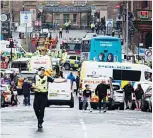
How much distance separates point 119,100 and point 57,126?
50.7 ft

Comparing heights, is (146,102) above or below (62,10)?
below

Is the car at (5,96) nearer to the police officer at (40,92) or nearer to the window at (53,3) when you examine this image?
the police officer at (40,92)

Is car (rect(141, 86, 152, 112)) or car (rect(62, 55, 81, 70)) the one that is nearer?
car (rect(141, 86, 152, 112))

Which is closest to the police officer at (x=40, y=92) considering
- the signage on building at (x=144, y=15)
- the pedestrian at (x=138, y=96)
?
the pedestrian at (x=138, y=96)

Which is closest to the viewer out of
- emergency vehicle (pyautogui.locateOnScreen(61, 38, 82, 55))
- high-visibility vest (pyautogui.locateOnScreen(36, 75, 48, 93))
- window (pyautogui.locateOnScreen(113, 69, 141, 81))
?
high-visibility vest (pyautogui.locateOnScreen(36, 75, 48, 93))

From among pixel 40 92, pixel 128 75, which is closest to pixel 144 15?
pixel 128 75

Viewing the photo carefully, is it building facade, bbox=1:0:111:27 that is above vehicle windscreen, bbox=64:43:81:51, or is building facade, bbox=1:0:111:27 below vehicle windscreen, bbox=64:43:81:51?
above

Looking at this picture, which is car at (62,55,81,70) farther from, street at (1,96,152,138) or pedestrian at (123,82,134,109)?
street at (1,96,152,138)

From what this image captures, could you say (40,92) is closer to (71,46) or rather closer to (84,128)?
(84,128)

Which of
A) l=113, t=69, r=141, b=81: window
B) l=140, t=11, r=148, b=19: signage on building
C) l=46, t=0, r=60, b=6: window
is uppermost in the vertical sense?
l=46, t=0, r=60, b=6: window

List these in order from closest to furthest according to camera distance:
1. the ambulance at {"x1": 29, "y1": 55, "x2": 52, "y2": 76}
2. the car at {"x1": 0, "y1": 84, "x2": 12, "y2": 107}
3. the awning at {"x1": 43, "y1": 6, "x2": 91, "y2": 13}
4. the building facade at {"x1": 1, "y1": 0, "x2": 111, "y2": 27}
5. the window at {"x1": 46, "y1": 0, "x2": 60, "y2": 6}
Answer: the car at {"x1": 0, "y1": 84, "x2": 12, "y2": 107}, the ambulance at {"x1": 29, "y1": 55, "x2": 52, "y2": 76}, the building facade at {"x1": 1, "y1": 0, "x2": 111, "y2": 27}, the awning at {"x1": 43, "y1": 6, "x2": 91, "y2": 13}, the window at {"x1": 46, "y1": 0, "x2": 60, "y2": 6}

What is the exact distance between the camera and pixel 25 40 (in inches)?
3794

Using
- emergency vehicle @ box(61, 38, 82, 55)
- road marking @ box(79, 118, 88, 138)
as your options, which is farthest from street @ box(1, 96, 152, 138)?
emergency vehicle @ box(61, 38, 82, 55)

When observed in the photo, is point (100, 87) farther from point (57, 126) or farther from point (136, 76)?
point (136, 76)
